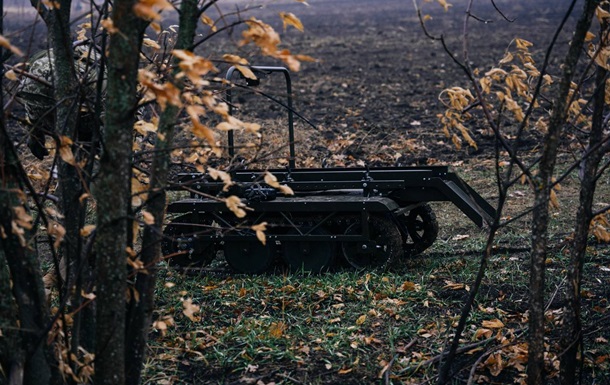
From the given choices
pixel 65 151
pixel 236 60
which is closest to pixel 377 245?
pixel 236 60

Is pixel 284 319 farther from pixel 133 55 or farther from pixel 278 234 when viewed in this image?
pixel 133 55

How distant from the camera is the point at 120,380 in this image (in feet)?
11.1

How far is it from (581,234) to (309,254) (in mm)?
3200

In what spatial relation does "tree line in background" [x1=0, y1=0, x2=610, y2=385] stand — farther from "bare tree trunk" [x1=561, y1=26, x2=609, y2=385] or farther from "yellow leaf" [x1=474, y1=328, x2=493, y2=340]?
"yellow leaf" [x1=474, y1=328, x2=493, y2=340]

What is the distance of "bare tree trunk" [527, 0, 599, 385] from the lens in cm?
351

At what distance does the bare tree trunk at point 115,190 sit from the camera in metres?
3.07

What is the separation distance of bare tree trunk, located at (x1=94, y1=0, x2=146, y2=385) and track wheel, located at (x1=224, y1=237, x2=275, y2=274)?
11.5 ft

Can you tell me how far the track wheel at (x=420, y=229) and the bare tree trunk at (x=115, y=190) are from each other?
4.18 metres

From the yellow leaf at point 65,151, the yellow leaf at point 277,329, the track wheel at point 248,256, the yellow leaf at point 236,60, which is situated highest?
the yellow leaf at point 236,60

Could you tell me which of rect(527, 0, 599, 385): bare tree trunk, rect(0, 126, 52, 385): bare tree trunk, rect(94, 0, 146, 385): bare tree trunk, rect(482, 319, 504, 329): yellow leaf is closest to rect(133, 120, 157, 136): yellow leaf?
rect(94, 0, 146, 385): bare tree trunk

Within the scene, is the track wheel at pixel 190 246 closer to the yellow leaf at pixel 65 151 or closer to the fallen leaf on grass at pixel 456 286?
the fallen leaf on grass at pixel 456 286

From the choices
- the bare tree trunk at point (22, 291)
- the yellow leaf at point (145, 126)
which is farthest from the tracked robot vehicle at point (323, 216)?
the bare tree trunk at point (22, 291)

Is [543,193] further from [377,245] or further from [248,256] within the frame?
[248,256]

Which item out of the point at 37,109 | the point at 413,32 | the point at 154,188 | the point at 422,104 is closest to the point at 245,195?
the point at 37,109
